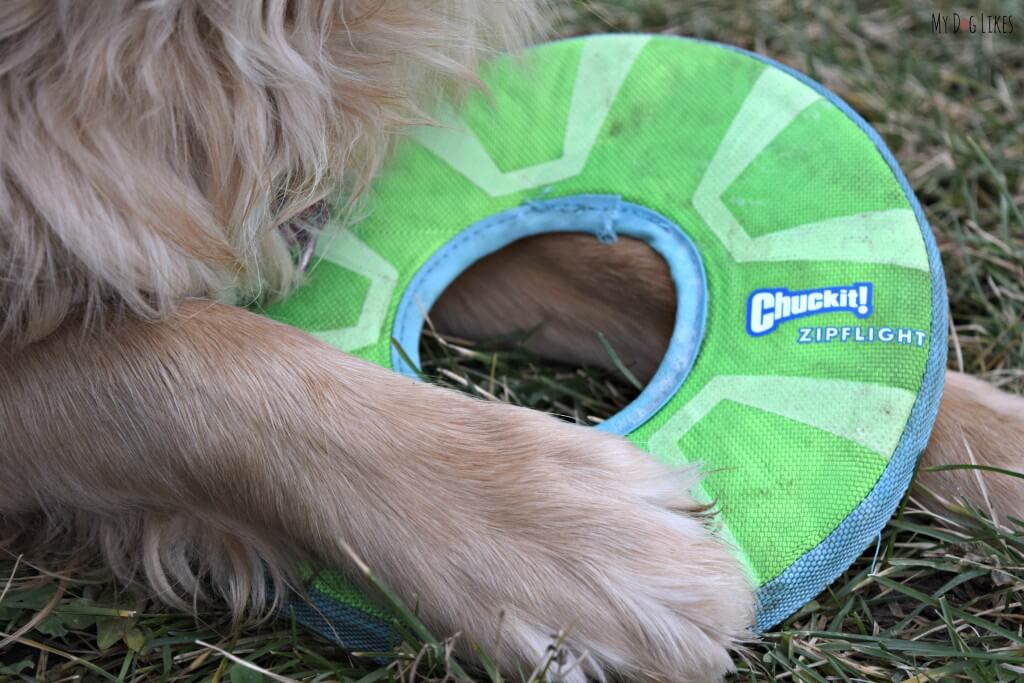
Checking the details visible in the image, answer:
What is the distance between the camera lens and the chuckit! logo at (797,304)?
5.14ft

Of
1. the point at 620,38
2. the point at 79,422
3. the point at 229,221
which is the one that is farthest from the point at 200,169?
the point at 620,38

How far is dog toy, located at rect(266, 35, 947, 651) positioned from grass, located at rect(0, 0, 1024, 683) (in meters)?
0.07

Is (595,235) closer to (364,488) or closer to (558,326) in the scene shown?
(558,326)

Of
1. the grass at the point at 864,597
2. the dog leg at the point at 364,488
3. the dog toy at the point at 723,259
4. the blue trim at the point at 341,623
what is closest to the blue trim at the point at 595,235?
the dog toy at the point at 723,259

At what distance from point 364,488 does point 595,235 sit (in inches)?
26.4

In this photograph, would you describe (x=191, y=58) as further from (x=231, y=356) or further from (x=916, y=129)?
(x=916, y=129)

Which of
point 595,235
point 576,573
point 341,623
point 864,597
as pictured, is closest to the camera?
point 576,573

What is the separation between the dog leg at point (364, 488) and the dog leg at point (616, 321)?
417 millimetres

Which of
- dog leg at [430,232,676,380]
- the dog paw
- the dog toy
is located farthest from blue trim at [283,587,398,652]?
dog leg at [430,232,676,380]

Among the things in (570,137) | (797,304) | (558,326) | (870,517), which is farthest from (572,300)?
(870,517)

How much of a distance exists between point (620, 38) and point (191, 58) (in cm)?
89

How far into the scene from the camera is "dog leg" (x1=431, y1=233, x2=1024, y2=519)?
1.55 m

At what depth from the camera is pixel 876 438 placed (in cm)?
144

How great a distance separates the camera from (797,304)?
1601mm
